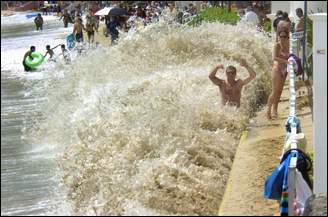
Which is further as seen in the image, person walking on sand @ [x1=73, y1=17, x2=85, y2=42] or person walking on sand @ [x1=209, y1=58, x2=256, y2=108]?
person walking on sand @ [x1=73, y1=17, x2=85, y2=42]

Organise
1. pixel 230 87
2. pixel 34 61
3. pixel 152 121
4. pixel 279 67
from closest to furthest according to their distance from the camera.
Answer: pixel 152 121, pixel 279 67, pixel 230 87, pixel 34 61

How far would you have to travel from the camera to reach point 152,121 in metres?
10.4

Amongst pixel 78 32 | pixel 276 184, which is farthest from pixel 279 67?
pixel 78 32

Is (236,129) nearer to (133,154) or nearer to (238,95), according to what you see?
(238,95)

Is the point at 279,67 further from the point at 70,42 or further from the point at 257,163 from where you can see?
the point at 70,42

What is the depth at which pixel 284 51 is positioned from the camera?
11.7 meters

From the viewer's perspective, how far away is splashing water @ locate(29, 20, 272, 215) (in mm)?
8133

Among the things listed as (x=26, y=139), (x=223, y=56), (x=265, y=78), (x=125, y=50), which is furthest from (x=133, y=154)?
(x=125, y=50)

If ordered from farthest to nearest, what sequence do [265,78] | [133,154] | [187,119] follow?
[265,78]
[187,119]
[133,154]

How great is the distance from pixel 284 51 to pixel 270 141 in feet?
6.85

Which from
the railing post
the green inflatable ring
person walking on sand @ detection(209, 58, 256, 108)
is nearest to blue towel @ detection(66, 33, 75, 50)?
the green inflatable ring

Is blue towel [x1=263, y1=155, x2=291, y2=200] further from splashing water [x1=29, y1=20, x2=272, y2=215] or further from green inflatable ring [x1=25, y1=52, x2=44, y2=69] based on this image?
green inflatable ring [x1=25, y1=52, x2=44, y2=69]

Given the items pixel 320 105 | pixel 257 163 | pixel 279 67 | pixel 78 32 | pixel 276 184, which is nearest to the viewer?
pixel 320 105

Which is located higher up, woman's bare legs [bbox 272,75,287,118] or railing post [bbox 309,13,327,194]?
railing post [bbox 309,13,327,194]
